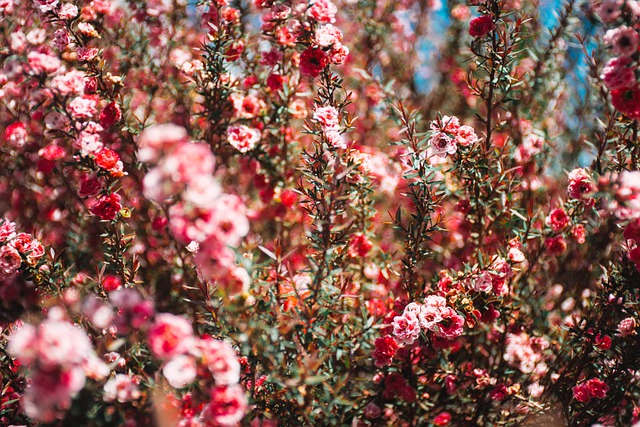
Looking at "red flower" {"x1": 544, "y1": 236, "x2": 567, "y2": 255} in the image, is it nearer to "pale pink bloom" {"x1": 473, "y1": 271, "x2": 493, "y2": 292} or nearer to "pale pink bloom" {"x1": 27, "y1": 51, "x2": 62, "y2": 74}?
"pale pink bloom" {"x1": 473, "y1": 271, "x2": 493, "y2": 292}

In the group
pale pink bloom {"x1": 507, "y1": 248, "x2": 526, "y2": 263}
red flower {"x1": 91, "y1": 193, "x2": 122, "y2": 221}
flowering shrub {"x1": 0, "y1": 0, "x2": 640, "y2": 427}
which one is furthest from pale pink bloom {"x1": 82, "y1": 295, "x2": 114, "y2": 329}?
pale pink bloom {"x1": 507, "y1": 248, "x2": 526, "y2": 263}

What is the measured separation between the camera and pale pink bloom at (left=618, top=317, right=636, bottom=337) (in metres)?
2.00

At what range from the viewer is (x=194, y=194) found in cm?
113

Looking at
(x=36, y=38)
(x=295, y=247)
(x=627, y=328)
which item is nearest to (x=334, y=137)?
(x=295, y=247)

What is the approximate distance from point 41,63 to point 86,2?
113 centimetres

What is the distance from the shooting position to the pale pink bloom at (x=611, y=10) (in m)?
1.63

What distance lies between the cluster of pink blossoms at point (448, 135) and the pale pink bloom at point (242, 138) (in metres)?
0.98

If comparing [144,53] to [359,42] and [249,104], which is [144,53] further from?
[359,42]

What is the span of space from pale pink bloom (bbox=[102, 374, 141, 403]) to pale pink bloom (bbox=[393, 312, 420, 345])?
104cm

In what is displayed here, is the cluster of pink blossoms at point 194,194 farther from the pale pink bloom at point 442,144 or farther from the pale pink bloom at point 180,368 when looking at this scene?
the pale pink bloom at point 442,144

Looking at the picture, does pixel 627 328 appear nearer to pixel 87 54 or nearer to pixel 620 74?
pixel 620 74

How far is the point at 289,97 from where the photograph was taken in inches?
105

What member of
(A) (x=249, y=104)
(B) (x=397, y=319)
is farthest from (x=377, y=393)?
(A) (x=249, y=104)

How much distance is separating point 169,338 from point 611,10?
1.86 m
